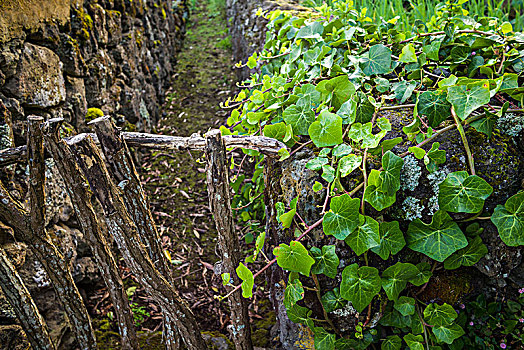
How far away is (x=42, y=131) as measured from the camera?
4.56 ft

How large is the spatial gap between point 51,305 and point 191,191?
1673mm

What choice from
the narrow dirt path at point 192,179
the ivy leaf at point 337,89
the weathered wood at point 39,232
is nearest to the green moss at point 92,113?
the narrow dirt path at point 192,179

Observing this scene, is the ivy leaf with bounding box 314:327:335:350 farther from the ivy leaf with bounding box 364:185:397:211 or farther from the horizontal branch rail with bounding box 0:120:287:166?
the horizontal branch rail with bounding box 0:120:287:166

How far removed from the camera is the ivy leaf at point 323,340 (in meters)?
1.42

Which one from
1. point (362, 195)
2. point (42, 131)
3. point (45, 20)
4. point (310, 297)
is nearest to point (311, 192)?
point (362, 195)

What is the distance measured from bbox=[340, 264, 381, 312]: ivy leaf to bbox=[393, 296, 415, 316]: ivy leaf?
151mm

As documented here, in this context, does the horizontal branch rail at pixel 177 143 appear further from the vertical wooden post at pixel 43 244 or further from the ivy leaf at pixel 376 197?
the ivy leaf at pixel 376 197

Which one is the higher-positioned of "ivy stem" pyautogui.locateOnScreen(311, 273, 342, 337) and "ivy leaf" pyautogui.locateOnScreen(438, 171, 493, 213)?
"ivy leaf" pyautogui.locateOnScreen(438, 171, 493, 213)

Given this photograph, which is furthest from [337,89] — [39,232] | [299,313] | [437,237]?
[39,232]

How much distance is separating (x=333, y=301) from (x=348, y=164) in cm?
56

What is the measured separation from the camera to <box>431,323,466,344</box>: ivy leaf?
1331 millimetres

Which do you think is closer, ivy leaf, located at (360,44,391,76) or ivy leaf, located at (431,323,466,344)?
ivy leaf, located at (431,323,466,344)

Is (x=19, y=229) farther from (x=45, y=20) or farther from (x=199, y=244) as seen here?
(x=199, y=244)

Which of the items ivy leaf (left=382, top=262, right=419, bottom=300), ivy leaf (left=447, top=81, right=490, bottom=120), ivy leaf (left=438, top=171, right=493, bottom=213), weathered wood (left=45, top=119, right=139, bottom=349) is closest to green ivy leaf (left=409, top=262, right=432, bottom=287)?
ivy leaf (left=382, top=262, right=419, bottom=300)
